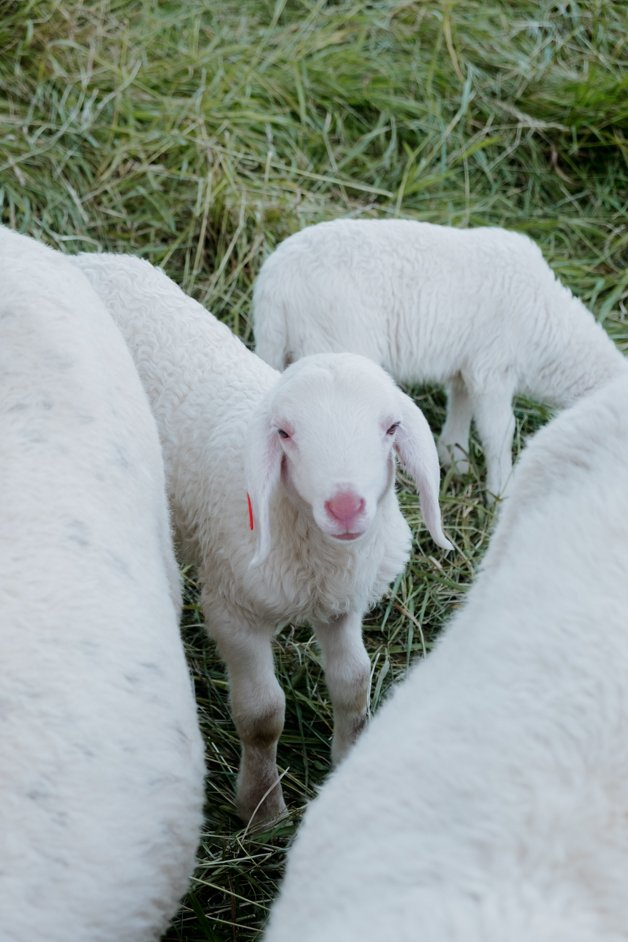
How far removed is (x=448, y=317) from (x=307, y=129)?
1666mm

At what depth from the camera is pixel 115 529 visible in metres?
2.37

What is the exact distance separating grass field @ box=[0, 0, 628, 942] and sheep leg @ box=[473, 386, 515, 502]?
116mm

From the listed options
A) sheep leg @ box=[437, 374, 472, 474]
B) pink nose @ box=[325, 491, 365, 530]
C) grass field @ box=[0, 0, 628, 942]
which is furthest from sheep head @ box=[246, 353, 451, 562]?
sheep leg @ box=[437, 374, 472, 474]

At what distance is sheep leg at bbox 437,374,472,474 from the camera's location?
4648 millimetres

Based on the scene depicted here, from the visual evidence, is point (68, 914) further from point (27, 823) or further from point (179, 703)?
point (179, 703)

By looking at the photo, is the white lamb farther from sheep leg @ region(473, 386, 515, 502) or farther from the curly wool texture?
sheep leg @ region(473, 386, 515, 502)

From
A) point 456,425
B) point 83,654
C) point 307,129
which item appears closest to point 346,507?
point 83,654

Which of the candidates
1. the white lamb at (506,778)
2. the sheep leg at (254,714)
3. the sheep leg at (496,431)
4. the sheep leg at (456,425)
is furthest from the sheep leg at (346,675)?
the sheep leg at (456,425)

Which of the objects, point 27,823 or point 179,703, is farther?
point 179,703

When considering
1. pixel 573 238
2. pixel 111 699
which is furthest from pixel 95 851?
pixel 573 238

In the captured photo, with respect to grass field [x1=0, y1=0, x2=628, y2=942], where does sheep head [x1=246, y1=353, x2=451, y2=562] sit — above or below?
above

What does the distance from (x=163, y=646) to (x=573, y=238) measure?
3.82 metres

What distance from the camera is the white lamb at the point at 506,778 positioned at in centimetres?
139

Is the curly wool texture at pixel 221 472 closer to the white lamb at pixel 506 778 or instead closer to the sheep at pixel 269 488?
the sheep at pixel 269 488
